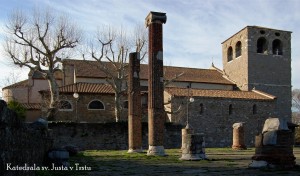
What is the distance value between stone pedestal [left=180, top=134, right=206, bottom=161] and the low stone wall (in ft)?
36.5

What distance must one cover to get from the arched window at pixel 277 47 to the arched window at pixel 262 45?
1184 mm

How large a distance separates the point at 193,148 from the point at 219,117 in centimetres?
1915

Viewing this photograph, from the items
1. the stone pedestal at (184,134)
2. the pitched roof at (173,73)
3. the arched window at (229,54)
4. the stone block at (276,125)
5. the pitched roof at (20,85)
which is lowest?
the stone pedestal at (184,134)

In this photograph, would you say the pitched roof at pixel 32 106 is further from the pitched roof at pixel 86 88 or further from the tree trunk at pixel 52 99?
the tree trunk at pixel 52 99

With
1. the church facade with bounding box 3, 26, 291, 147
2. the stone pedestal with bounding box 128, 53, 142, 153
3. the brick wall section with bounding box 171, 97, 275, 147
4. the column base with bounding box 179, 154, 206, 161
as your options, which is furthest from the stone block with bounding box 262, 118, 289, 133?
the brick wall section with bounding box 171, 97, 275, 147

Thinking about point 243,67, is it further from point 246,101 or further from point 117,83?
point 117,83

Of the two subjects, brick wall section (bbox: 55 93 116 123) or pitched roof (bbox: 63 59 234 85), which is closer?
brick wall section (bbox: 55 93 116 123)

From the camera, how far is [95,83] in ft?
108

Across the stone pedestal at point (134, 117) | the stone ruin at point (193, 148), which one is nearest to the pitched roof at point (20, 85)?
the stone pedestal at point (134, 117)

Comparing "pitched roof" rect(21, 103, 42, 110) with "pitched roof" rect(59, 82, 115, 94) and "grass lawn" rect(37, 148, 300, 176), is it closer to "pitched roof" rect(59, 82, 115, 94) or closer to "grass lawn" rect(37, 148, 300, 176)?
"pitched roof" rect(59, 82, 115, 94)

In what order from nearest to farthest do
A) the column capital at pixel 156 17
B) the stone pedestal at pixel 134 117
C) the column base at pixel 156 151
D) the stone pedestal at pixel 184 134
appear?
1. the stone pedestal at pixel 184 134
2. the column base at pixel 156 151
3. the column capital at pixel 156 17
4. the stone pedestal at pixel 134 117

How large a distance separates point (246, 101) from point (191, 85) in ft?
21.2

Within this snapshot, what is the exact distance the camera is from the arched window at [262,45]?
38.7 metres

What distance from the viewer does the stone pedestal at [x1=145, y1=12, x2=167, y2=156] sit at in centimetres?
1323
